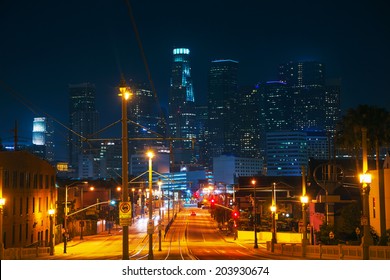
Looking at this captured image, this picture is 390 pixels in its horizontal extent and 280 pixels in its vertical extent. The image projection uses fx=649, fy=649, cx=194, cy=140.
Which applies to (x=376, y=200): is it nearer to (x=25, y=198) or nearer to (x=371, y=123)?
(x=371, y=123)

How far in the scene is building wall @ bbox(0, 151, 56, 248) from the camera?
55.4 meters

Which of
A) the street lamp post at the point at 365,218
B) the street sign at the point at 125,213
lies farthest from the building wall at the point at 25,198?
the street lamp post at the point at 365,218

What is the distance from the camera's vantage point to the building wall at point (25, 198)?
2181 inches

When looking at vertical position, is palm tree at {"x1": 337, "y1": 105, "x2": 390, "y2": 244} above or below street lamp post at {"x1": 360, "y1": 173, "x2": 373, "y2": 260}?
above

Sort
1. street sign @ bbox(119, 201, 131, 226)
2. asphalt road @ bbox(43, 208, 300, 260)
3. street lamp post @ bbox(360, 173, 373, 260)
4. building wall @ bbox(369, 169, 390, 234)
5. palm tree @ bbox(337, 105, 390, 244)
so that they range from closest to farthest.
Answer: street sign @ bbox(119, 201, 131, 226) → street lamp post @ bbox(360, 173, 373, 260) → asphalt road @ bbox(43, 208, 300, 260) → building wall @ bbox(369, 169, 390, 234) → palm tree @ bbox(337, 105, 390, 244)

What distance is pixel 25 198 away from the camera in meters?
60.0

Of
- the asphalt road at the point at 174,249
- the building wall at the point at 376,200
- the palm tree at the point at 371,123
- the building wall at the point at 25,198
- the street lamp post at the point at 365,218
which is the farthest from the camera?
the palm tree at the point at 371,123

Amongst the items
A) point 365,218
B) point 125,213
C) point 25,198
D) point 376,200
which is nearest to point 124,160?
point 125,213

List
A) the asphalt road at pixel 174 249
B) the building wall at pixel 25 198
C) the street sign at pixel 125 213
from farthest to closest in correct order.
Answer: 1. the building wall at pixel 25 198
2. the asphalt road at pixel 174 249
3. the street sign at pixel 125 213

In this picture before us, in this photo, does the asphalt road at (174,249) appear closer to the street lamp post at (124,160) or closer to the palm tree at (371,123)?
the palm tree at (371,123)

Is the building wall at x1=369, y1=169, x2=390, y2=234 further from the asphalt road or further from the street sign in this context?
the street sign

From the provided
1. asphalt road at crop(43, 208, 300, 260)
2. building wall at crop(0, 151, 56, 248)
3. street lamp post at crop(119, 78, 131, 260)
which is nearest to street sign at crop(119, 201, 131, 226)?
street lamp post at crop(119, 78, 131, 260)

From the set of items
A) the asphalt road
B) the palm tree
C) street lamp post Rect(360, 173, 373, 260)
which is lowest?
the asphalt road
